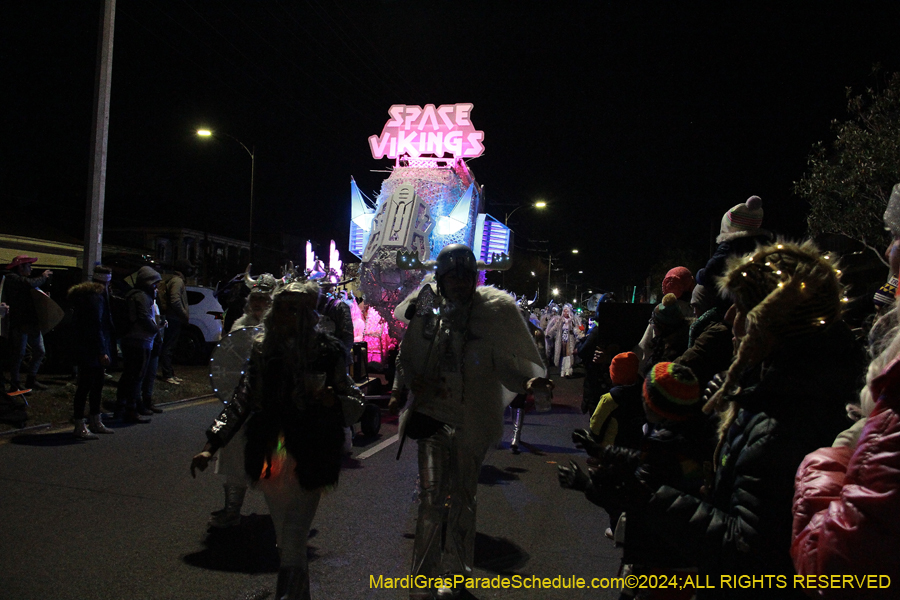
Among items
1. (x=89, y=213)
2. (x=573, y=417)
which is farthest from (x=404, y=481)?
(x=89, y=213)

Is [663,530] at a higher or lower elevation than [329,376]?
lower

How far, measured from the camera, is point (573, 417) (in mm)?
11492

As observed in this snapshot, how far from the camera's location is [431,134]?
44.2 feet

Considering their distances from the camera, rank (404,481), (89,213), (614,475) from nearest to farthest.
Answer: (614,475) → (404,481) → (89,213)

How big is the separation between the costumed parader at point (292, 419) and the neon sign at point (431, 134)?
10251 mm

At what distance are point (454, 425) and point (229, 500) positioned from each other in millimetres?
2022

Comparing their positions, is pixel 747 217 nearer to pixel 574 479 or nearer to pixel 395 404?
pixel 395 404

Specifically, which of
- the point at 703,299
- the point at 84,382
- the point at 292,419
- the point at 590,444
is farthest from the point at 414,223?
the point at 590,444

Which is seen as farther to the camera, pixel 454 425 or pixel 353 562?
pixel 353 562

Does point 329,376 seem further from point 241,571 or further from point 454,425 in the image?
point 241,571

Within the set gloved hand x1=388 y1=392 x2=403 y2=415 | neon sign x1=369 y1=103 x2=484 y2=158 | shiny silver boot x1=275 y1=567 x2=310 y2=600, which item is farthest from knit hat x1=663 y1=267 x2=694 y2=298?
neon sign x1=369 y1=103 x2=484 y2=158

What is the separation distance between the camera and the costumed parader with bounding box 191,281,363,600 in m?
3.18

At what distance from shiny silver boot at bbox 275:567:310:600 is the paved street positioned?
58 centimetres

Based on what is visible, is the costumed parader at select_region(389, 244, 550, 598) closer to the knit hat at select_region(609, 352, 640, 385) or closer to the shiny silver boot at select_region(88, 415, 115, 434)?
the knit hat at select_region(609, 352, 640, 385)
